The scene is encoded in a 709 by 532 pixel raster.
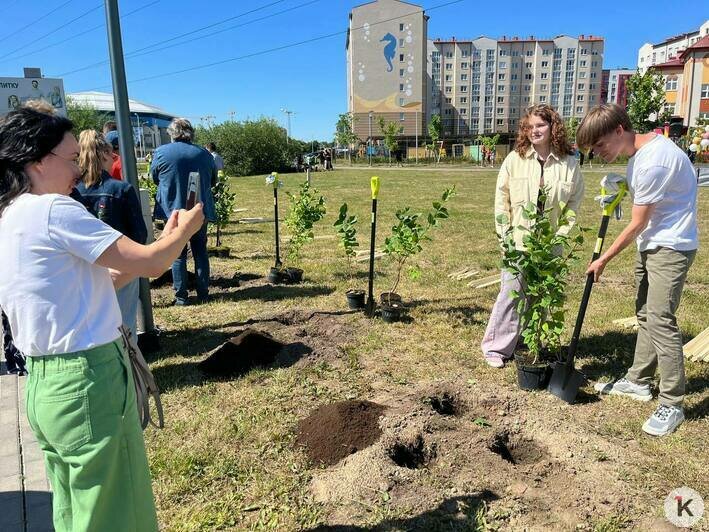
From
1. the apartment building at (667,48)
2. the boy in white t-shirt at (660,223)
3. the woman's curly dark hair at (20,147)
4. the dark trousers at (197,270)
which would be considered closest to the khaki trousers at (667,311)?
the boy in white t-shirt at (660,223)

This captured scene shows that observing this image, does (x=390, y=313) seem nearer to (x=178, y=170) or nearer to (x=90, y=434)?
(x=178, y=170)

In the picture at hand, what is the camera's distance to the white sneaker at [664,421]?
3219 mm

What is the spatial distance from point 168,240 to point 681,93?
7353 cm

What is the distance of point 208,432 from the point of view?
132 inches

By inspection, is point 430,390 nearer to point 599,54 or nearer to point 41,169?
point 41,169

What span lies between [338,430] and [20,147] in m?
2.28

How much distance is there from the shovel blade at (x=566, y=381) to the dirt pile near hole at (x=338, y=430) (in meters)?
1.28

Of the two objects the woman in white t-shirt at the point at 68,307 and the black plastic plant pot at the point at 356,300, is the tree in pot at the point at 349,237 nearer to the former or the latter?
the black plastic plant pot at the point at 356,300

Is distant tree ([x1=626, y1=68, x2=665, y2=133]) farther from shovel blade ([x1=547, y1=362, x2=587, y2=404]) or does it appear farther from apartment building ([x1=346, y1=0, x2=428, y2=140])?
shovel blade ([x1=547, y1=362, x2=587, y2=404])

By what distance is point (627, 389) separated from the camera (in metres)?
3.72

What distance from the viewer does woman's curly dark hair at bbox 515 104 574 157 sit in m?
3.81

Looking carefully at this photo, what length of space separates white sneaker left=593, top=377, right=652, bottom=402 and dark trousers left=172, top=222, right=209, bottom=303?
4346 mm

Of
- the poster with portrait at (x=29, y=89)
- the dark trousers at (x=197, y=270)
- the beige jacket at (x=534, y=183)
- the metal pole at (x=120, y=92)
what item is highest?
the poster with portrait at (x=29, y=89)

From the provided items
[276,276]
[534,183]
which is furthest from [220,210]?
[534,183]
